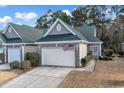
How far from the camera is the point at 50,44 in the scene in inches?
806

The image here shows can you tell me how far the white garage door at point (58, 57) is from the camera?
19.6 m

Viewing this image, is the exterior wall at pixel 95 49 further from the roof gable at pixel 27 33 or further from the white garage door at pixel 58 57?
the white garage door at pixel 58 57

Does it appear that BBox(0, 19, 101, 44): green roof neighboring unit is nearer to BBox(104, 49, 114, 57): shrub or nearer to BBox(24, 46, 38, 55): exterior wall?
BBox(24, 46, 38, 55): exterior wall

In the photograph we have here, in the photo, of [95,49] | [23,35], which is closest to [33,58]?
[23,35]

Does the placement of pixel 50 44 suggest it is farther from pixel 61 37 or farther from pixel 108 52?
pixel 108 52

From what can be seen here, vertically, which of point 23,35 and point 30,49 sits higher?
point 23,35

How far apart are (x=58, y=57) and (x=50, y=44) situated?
1616 millimetres

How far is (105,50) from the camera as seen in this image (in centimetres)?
2928

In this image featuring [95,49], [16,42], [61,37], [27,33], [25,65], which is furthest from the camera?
[95,49]

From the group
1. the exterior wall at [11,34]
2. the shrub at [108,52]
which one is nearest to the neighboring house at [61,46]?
the exterior wall at [11,34]
